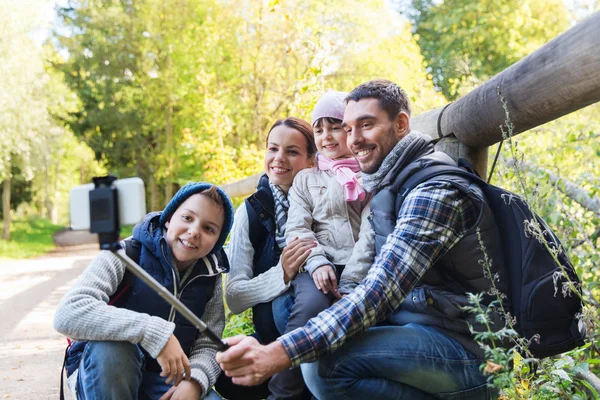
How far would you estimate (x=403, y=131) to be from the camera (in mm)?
2539

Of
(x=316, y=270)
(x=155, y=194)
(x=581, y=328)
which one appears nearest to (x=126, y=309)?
(x=316, y=270)

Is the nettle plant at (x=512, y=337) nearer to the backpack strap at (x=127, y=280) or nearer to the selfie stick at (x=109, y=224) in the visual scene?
the selfie stick at (x=109, y=224)

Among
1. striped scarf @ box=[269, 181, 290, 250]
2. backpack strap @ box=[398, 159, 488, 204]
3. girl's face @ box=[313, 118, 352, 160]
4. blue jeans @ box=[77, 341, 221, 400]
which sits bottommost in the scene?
blue jeans @ box=[77, 341, 221, 400]

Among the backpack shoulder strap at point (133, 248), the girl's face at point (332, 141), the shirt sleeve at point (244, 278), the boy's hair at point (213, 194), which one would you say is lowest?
the shirt sleeve at point (244, 278)

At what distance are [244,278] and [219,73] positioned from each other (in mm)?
12295

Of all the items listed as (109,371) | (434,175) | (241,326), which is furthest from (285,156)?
(241,326)

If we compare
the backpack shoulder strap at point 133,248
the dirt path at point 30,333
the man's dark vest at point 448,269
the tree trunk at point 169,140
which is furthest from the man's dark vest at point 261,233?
the tree trunk at point 169,140

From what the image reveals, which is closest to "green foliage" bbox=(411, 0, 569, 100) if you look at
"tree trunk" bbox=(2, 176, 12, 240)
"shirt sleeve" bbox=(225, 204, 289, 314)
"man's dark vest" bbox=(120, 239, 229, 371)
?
"tree trunk" bbox=(2, 176, 12, 240)

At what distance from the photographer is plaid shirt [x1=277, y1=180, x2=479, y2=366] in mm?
2068

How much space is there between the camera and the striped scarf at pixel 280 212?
290cm

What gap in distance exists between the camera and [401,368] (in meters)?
2.17

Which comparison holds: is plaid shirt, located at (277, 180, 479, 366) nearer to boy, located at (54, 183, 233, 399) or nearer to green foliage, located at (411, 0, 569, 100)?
boy, located at (54, 183, 233, 399)

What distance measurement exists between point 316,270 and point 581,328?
973mm

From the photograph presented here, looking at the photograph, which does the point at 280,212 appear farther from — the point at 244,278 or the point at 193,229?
the point at 193,229
